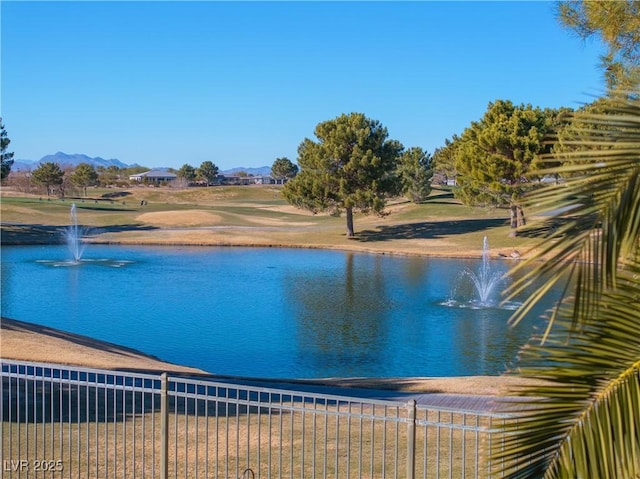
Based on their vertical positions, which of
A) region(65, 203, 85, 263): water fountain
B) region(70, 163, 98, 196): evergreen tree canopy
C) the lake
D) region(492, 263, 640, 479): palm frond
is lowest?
the lake

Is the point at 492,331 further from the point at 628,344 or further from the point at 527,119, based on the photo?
the point at 527,119

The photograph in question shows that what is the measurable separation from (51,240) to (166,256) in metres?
12.6

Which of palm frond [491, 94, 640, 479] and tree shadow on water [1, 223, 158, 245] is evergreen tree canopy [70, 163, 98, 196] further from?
palm frond [491, 94, 640, 479]

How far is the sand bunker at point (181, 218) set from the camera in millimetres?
68625

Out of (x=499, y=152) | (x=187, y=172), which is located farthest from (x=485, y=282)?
(x=187, y=172)

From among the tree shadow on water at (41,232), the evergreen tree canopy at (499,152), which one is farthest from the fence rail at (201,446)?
the tree shadow on water at (41,232)

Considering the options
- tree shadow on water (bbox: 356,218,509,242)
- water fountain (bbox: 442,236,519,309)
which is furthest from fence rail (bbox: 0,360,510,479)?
tree shadow on water (bbox: 356,218,509,242)

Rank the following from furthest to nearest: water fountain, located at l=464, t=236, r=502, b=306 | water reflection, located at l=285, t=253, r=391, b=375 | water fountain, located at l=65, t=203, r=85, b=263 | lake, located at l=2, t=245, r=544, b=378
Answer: water fountain, located at l=65, t=203, r=85, b=263
water fountain, located at l=464, t=236, r=502, b=306
water reflection, located at l=285, t=253, r=391, b=375
lake, located at l=2, t=245, r=544, b=378

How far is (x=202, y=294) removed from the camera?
33594 millimetres

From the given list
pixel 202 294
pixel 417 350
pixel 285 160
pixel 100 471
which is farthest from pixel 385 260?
pixel 285 160

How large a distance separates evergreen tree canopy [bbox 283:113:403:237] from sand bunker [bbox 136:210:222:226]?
12388mm

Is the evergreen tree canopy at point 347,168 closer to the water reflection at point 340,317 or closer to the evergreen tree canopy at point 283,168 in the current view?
Answer: the water reflection at point 340,317

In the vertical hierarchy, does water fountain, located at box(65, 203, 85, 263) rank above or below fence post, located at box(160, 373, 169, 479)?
below

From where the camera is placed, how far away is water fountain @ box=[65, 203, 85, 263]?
157 ft
